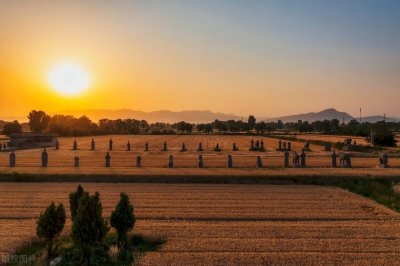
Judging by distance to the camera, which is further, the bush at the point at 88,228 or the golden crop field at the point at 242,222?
the golden crop field at the point at 242,222

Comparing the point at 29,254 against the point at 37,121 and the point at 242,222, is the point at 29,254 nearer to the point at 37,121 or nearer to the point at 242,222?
the point at 242,222

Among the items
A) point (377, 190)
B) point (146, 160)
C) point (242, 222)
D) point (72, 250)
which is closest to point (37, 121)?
point (146, 160)

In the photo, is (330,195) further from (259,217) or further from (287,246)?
(287,246)

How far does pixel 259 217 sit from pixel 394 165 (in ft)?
64.7

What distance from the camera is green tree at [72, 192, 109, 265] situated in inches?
426

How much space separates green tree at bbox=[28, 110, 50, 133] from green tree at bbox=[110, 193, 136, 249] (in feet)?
337

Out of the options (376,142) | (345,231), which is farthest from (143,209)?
(376,142)

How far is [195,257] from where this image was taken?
1119cm

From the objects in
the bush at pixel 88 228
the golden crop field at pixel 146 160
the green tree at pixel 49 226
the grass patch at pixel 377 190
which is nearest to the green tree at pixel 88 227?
the bush at pixel 88 228

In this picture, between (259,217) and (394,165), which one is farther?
(394,165)

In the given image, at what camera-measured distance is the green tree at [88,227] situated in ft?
35.5

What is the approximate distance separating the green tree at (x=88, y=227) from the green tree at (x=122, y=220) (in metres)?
0.89

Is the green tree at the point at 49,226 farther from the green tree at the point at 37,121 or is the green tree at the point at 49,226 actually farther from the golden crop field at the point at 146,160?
the green tree at the point at 37,121

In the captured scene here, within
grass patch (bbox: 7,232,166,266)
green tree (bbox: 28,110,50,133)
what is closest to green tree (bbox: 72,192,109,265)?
grass patch (bbox: 7,232,166,266)
